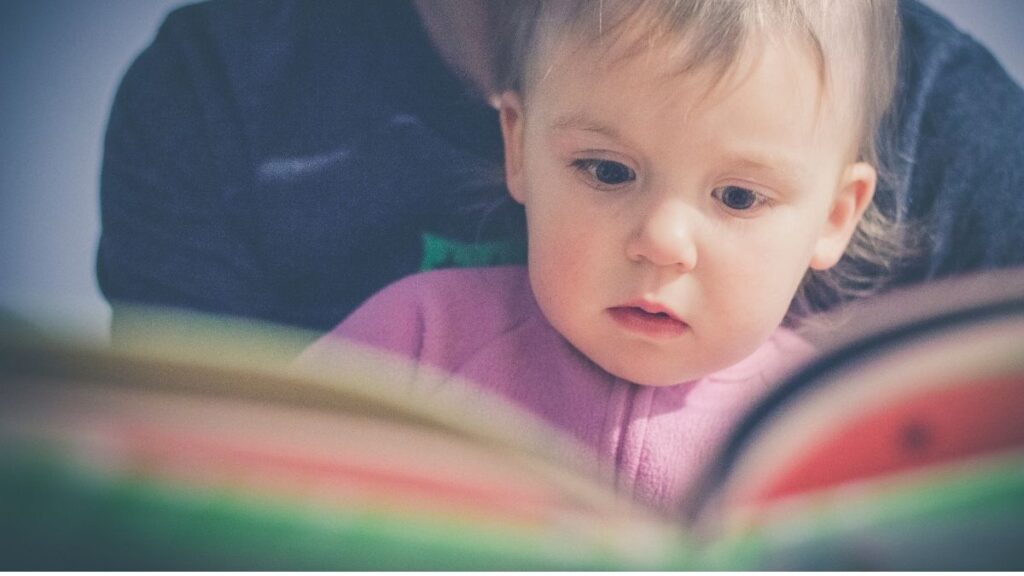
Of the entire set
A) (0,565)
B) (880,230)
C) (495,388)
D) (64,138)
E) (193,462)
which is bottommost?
(0,565)

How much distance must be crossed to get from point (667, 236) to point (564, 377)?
0.18 m

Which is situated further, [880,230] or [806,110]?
[880,230]

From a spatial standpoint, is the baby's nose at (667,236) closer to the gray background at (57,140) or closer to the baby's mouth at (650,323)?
the baby's mouth at (650,323)

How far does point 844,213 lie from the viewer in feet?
2.97

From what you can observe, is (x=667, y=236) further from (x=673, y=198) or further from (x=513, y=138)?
(x=513, y=138)

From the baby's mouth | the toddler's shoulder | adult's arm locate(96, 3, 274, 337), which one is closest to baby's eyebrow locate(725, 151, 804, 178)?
the baby's mouth

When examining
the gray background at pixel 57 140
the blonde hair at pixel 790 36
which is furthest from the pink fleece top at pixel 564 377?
the gray background at pixel 57 140

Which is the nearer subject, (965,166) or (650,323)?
(650,323)

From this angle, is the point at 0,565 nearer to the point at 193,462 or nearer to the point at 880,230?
the point at 193,462

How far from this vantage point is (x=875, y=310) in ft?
3.15

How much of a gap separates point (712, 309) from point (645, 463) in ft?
0.50

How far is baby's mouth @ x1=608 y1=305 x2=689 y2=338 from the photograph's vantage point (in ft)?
2.78

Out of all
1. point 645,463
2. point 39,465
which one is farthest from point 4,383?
point 645,463

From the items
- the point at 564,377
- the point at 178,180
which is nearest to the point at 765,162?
the point at 564,377
